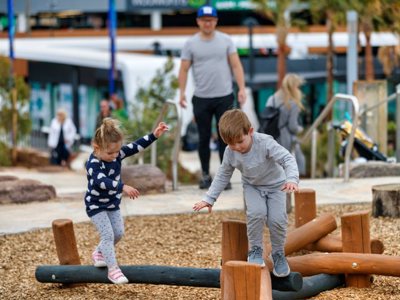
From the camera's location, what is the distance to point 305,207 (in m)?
8.16

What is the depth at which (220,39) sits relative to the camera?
11.3 meters

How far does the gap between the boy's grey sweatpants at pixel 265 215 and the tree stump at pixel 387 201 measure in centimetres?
309

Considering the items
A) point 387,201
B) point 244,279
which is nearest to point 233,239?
point 244,279

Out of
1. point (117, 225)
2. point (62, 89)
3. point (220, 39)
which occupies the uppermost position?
point (220, 39)

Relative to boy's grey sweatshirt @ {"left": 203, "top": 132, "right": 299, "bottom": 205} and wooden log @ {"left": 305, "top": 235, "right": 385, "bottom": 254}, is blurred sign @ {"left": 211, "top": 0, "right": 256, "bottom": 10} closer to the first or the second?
wooden log @ {"left": 305, "top": 235, "right": 385, "bottom": 254}

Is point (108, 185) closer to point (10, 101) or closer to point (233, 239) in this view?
point (233, 239)

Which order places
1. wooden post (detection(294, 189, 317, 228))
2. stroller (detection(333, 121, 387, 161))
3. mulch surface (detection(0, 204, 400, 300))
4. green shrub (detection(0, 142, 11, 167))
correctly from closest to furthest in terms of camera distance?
mulch surface (detection(0, 204, 400, 300))
wooden post (detection(294, 189, 317, 228))
stroller (detection(333, 121, 387, 161))
green shrub (detection(0, 142, 11, 167))

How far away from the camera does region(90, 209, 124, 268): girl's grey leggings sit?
277 inches

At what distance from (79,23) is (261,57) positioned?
20.9m

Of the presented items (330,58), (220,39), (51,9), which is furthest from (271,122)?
(51,9)

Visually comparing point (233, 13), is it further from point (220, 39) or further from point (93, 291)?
point (93, 291)

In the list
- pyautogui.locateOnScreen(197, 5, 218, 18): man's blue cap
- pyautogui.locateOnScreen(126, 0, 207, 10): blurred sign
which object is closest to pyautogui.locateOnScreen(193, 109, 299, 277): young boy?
pyautogui.locateOnScreen(197, 5, 218, 18): man's blue cap

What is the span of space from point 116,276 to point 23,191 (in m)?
4.78

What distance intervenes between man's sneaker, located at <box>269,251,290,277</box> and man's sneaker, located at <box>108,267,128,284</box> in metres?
0.92
